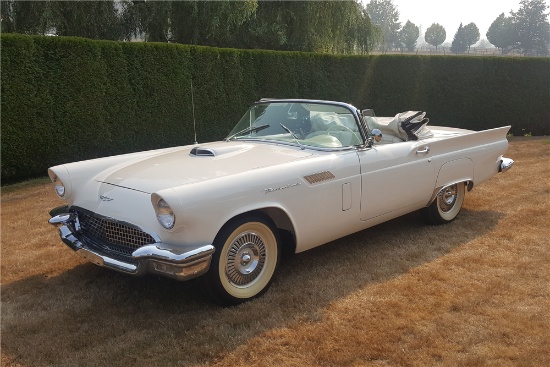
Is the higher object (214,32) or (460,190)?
(214,32)

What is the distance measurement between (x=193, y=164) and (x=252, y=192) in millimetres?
597

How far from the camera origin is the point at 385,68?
45.6ft

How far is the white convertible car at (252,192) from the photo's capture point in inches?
119

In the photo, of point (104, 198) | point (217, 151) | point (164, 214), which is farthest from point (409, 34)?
point (164, 214)

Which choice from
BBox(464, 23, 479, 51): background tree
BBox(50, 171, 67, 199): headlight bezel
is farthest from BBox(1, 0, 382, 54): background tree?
BBox(464, 23, 479, 51): background tree

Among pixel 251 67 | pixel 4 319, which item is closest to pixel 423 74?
pixel 251 67

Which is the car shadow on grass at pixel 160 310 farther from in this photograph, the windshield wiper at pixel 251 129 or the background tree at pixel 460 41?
the background tree at pixel 460 41

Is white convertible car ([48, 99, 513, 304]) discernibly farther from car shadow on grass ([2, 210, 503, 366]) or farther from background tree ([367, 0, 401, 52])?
background tree ([367, 0, 401, 52])

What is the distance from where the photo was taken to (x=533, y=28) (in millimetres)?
89812

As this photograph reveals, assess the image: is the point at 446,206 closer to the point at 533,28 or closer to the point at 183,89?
the point at 183,89

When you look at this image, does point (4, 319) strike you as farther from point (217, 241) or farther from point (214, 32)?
point (214, 32)

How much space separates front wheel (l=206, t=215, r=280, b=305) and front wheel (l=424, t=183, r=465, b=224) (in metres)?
2.21

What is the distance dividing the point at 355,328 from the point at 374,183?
1.44 metres

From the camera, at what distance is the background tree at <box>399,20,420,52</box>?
11906 centimetres
